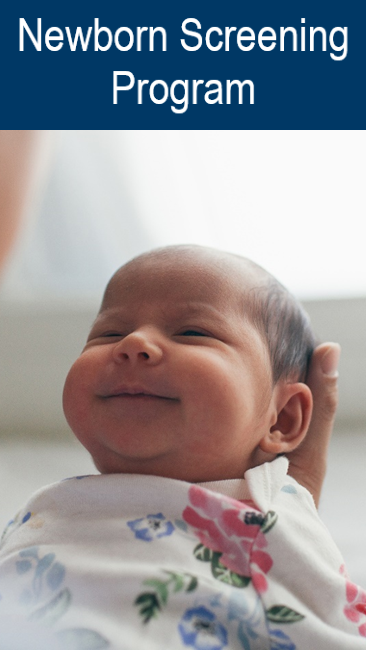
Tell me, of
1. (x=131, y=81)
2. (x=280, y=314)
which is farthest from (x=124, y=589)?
(x=131, y=81)

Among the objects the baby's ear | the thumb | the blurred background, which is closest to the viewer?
the baby's ear

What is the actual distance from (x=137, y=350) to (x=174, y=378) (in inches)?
2.0

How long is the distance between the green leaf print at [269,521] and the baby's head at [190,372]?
9cm

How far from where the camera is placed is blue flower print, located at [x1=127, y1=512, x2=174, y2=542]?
0.69 m

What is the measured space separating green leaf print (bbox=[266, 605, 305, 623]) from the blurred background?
73cm

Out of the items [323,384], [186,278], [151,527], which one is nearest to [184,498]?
[151,527]

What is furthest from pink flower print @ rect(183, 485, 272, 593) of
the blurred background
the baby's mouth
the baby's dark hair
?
the blurred background

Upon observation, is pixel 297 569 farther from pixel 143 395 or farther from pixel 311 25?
pixel 311 25

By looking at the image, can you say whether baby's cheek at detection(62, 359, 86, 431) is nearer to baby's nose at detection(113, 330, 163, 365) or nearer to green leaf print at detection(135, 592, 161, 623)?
baby's nose at detection(113, 330, 163, 365)

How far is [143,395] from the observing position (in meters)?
0.77

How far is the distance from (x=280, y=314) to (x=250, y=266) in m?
0.08

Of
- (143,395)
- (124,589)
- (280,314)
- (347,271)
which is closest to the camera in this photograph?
(124,589)

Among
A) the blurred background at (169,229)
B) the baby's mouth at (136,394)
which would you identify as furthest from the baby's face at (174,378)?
the blurred background at (169,229)

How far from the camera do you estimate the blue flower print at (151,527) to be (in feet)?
2.27
